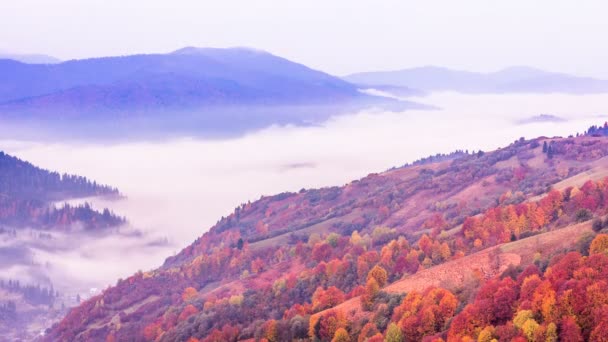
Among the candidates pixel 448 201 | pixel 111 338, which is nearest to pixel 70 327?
pixel 111 338

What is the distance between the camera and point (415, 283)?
293ft

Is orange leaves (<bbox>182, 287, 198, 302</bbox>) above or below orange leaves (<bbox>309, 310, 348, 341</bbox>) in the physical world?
below

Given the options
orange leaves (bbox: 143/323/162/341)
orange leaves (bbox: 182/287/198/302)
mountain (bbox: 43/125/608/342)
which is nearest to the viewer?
mountain (bbox: 43/125/608/342)

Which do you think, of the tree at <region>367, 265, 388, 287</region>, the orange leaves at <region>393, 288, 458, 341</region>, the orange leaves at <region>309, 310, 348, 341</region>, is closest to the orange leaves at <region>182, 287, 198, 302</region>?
the tree at <region>367, 265, 388, 287</region>

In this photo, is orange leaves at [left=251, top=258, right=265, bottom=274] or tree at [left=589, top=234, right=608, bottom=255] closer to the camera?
tree at [left=589, top=234, right=608, bottom=255]

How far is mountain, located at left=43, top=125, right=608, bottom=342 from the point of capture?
61.0 m

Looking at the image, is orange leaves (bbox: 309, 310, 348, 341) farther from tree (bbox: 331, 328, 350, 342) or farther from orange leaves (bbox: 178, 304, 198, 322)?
orange leaves (bbox: 178, 304, 198, 322)

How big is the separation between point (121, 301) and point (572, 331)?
144588mm

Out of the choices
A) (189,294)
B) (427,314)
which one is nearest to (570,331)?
(427,314)

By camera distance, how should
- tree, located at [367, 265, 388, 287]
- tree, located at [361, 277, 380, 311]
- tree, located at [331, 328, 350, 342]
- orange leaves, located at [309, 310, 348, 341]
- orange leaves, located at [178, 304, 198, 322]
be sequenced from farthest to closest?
orange leaves, located at [178, 304, 198, 322] → tree, located at [367, 265, 388, 287] → tree, located at [361, 277, 380, 311] → orange leaves, located at [309, 310, 348, 341] → tree, located at [331, 328, 350, 342]

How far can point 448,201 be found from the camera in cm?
19300

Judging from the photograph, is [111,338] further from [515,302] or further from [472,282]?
[515,302]

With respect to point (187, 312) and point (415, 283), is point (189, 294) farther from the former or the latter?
point (415, 283)

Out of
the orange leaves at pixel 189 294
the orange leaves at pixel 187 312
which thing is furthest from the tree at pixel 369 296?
the orange leaves at pixel 189 294
